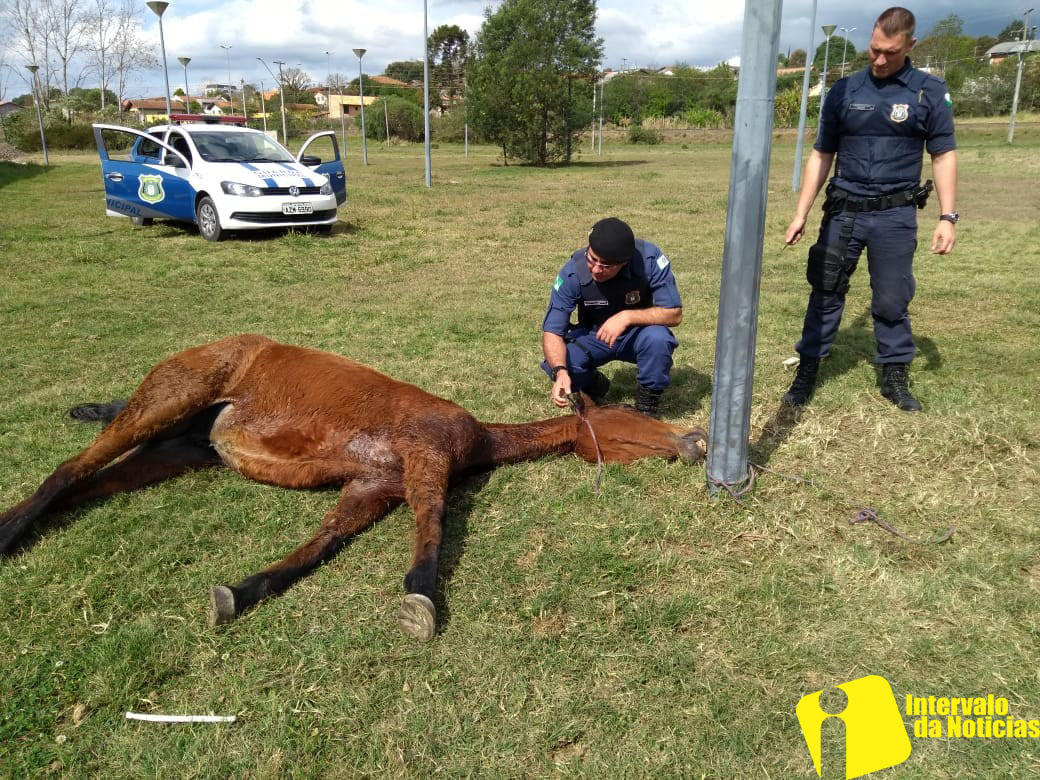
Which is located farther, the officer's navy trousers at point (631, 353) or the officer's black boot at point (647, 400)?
the officer's black boot at point (647, 400)

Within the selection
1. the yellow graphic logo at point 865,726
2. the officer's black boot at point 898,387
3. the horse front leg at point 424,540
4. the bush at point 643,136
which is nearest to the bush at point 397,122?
the bush at point 643,136

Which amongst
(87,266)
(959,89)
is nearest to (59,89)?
(87,266)

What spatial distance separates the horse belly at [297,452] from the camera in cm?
331

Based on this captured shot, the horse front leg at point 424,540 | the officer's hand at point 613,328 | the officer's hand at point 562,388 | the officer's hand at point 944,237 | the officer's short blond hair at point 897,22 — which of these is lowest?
the horse front leg at point 424,540

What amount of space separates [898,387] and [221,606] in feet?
13.6

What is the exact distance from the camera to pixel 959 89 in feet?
153

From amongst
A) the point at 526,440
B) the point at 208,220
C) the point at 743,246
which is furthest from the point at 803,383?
the point at 208,220

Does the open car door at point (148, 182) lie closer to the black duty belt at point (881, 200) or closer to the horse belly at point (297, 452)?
the horse belly at point (297, 452)

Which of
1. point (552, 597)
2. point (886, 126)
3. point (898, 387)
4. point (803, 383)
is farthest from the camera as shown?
point (803, 383)

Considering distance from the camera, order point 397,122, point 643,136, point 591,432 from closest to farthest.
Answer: point 591,432 → point 643,136 → point 397,122

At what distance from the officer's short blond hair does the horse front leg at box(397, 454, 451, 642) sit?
3.42 metres

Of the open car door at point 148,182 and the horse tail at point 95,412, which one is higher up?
the open car door at point 148,182

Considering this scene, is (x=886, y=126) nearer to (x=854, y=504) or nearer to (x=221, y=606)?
(x=854, y=504)

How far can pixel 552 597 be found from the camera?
286 centimetres
